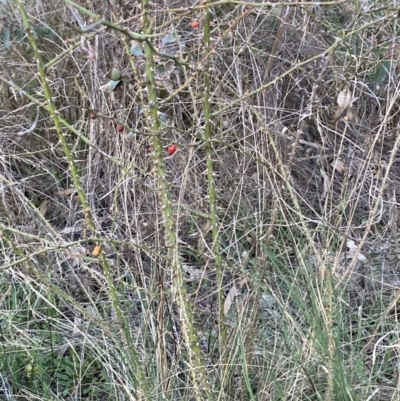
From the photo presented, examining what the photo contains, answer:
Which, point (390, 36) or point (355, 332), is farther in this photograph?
point (390, 36)

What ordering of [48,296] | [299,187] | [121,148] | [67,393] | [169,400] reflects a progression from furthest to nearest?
[299,187], [121,148], [48,296], [67,393], [169,400]

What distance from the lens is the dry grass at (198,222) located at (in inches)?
50.4

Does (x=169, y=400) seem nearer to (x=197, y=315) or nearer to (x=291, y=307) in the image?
(x=197, y=315)

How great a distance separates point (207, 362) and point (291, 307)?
31 centimetres

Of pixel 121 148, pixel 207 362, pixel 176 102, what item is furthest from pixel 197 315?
pixel 176 102

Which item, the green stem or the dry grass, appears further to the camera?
the dry grass

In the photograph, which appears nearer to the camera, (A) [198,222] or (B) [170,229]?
(B) [170,229]

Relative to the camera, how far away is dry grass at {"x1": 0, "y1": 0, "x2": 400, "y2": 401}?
50.4 inches

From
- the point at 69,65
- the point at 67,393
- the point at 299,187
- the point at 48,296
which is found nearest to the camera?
the point at 67,393

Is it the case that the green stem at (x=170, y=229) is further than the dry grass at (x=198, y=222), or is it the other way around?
the dry grass at (x=198, y=222)

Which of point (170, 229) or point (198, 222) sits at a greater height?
point (170, 229)

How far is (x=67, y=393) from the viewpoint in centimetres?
159

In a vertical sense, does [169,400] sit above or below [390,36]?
below

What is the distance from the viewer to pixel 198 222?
75.2 inches
